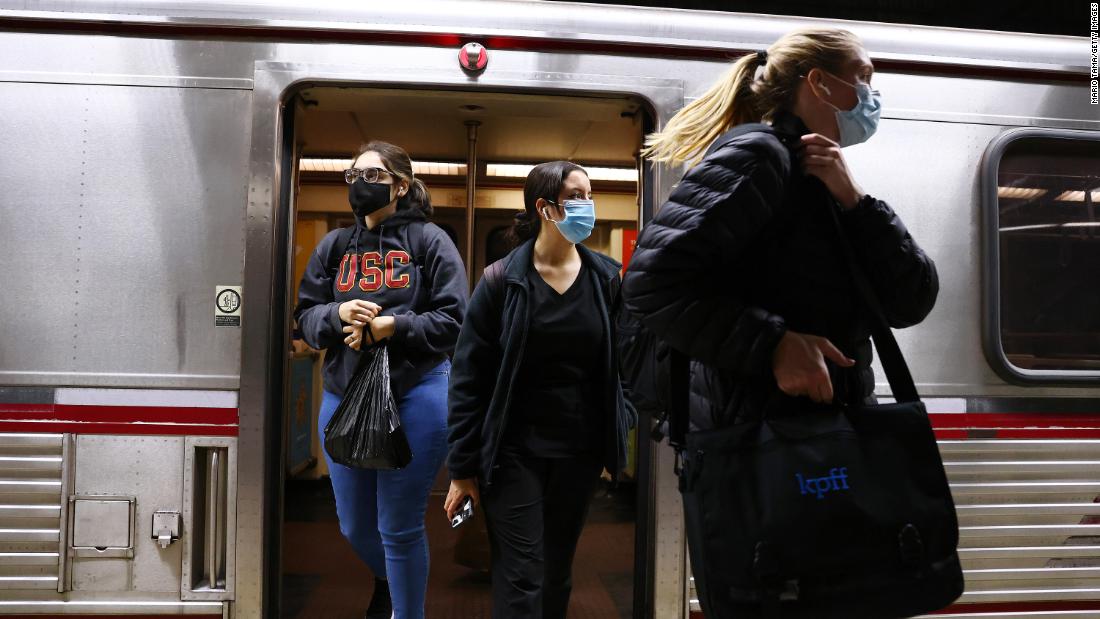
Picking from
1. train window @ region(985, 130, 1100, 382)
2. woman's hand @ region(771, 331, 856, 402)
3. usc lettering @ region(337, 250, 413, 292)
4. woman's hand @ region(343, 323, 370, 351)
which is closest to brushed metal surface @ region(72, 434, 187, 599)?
woman's hand @ region(343, 323, 370, 351)

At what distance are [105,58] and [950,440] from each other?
337 centimetres

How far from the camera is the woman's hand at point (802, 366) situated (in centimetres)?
127

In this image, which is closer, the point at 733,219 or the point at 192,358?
the point at 733,219

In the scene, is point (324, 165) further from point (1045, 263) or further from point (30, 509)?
point (1045, 263)

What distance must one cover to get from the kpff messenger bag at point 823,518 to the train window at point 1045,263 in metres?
1.90

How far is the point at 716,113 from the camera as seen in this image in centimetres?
151

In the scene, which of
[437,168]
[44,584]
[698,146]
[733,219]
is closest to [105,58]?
[44,584]

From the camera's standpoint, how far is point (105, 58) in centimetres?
263

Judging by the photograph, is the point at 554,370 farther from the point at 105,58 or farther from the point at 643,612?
the point at 105,58

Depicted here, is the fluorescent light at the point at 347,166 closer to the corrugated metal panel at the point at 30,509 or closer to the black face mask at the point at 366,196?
the black face mask at the point at 366,196

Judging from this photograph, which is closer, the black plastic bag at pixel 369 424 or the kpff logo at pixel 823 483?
the kpff logo at pixel 823 483

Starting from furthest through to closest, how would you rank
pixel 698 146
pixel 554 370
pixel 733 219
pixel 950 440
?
pixel 950 440 → pixel 554 370 → pixel 698 146 → pixel 733 219

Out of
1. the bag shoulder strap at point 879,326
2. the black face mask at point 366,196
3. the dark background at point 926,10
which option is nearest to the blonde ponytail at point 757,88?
the bag shoulder strap at point 879,326

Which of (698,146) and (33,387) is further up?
(698,146)
